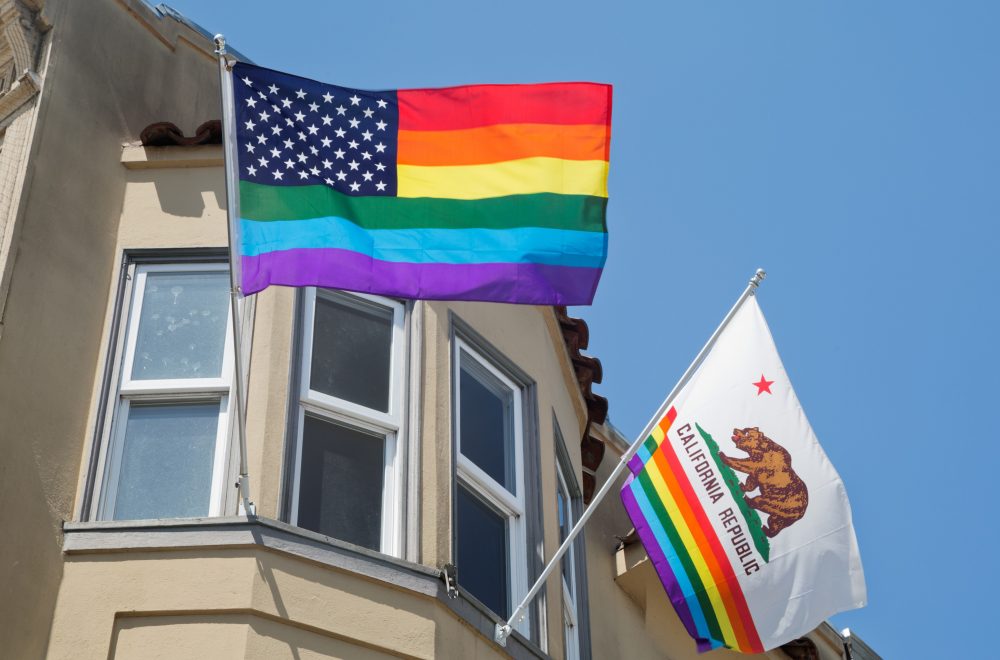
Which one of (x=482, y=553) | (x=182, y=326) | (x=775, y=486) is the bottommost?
(x=482, y=553)

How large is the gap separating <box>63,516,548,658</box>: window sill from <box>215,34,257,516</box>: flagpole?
15 cm

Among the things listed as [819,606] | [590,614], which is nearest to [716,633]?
[819,606]

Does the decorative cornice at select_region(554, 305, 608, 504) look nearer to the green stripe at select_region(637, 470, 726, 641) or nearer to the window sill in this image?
the green stripe at select_region(637, 470, 726, 641)

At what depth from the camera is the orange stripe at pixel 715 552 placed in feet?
33.1

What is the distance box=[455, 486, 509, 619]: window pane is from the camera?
906 cm

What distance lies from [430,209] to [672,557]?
3195mm

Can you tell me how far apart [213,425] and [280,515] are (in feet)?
3.02

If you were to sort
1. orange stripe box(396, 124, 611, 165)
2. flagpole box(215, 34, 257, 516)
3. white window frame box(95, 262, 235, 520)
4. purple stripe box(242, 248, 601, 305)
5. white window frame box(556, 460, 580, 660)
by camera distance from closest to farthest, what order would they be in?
flagpole box(215, 34, 257, 516), purple stripe box(242, 248, 601, 305), white window frame box(95, 262, 235, 520), orange stripe box(396, 124, 611, 165), white window frame box(556, 460, 580, 660)

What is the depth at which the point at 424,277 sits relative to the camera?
844 centimetres

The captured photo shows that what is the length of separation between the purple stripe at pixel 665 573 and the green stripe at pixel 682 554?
0.10m

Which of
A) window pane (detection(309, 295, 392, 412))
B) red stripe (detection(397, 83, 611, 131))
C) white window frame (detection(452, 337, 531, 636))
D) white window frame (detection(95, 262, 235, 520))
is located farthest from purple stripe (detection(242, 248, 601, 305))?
white window frame (detection(452, 337, 531, 636))

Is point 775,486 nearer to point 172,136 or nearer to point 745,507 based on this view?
point 745,507

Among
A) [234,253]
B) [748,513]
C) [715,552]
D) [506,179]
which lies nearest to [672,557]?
[715,552]

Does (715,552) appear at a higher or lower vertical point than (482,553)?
higher
